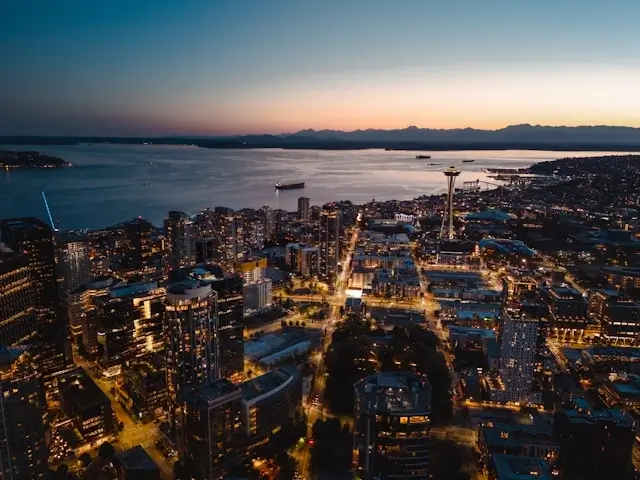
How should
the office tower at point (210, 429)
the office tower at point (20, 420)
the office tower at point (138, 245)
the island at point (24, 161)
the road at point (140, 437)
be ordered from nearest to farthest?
the office tower at point (20, 420) → the office tower at point (210, 429) → the road at point (140, 437) → the office tower at point (138, 245) → the island at point (24, 161)

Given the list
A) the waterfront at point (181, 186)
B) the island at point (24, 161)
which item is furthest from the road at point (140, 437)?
the island at point (24, 161)

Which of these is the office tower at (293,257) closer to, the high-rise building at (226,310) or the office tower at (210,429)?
the high-rise building at (226,310)

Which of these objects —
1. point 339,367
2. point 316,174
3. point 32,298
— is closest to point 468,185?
point 316,174

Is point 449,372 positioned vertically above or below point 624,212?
below

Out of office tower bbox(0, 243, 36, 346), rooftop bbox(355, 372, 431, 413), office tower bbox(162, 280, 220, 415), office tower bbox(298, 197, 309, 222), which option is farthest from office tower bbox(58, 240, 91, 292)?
office tower bbox(298, 197, 309, 222)

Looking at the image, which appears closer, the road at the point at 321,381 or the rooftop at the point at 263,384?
the road at the point at 321,381

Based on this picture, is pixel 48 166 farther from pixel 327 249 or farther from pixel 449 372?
pixel 449 372

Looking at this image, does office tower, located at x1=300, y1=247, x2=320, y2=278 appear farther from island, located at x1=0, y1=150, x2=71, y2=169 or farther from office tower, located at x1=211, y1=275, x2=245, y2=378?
island, located at x1=0, y1=150, x2=71, y2=169

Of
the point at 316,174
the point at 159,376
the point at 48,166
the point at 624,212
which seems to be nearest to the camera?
the point at 159,376
